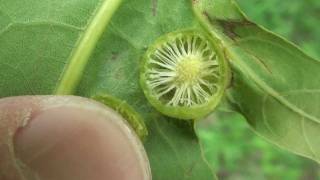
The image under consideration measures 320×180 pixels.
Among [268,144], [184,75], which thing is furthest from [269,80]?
[268,144]

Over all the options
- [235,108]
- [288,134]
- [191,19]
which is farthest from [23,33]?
[288,134]

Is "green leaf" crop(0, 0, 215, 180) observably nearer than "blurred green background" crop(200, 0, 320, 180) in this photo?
Yes

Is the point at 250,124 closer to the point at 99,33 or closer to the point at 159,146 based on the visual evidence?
the point at 159,146

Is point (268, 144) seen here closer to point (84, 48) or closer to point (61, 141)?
point (84, 48)

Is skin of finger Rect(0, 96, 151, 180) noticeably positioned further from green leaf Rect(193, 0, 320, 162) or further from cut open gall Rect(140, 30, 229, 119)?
green leaf Rect(193, 0, 320, 162)

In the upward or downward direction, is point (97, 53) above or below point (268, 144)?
above

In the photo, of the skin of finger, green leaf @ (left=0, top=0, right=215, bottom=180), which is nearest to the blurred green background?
green leaf @ (left=0, top=0, right=215, bottom=180)

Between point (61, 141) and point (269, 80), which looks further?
→ point (269, 80)
